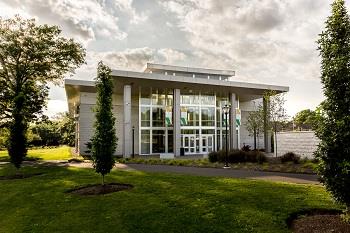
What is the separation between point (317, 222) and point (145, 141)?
102 feet

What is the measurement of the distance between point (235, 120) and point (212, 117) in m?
3.18

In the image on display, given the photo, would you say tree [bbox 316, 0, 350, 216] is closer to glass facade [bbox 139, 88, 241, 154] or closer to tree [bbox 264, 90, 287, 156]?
tree [bbox 264, 90, 287, 156]

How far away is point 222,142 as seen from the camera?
42312 mm

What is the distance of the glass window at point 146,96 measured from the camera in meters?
38.0

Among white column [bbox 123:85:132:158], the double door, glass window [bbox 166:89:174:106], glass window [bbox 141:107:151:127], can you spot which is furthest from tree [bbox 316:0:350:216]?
glass window [bbox 166:89:174:106]

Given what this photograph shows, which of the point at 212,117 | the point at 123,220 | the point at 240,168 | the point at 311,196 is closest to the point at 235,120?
the point at 212,117

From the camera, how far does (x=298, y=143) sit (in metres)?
25.7

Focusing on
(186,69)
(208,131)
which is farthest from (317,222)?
(186,69)

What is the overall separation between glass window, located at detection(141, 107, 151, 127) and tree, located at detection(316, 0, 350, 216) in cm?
3098

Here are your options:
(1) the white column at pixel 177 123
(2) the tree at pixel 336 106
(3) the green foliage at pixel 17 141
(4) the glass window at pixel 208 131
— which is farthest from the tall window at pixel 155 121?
(2) the tree at pixel 336 106

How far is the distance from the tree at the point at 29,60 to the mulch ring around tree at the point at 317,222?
85.4ft

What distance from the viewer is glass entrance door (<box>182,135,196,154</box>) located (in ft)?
127

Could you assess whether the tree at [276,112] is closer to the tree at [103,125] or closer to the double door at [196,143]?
the double door at [196,143]

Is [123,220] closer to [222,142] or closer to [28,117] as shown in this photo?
[28,117]
